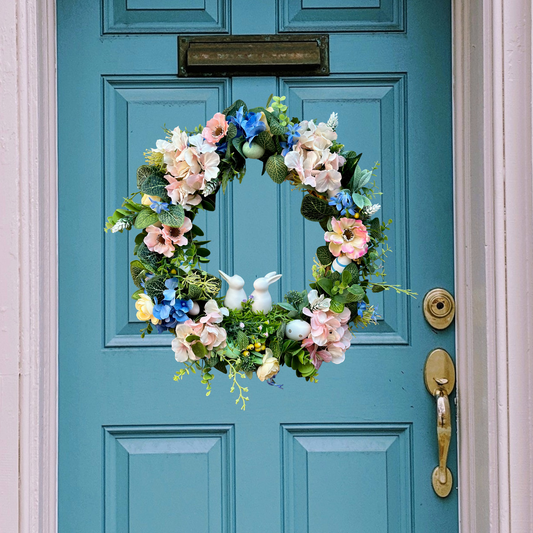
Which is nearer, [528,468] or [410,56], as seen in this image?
[528,468]

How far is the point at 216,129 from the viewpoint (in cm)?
92

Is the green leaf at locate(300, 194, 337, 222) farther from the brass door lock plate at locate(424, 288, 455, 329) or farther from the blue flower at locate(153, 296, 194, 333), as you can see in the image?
the brass door lock plate at locate(424, 288, 455, 329)

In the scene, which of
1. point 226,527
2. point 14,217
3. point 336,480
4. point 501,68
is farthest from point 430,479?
point 14,217

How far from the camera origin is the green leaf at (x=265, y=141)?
91 centimetres

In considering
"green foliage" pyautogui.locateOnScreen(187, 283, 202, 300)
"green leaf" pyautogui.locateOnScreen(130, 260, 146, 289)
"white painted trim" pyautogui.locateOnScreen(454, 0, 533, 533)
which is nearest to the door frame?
"white painted trim" pyautogui.locateOnScreen(454, 0, 533, 533)

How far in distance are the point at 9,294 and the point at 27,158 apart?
26 cm

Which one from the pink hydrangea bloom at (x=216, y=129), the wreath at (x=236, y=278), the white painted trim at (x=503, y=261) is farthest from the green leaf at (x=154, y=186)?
the white painted trim at (x=503, y=261)

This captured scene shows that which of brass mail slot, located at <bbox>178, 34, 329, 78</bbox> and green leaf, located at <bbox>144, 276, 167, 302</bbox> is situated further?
brass mail slot, located at <bbox>178, 34, 329, 78</bbox>

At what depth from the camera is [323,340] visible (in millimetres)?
923

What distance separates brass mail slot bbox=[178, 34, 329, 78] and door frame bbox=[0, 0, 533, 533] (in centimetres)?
30

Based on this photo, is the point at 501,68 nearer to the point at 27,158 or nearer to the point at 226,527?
the point at 27,158

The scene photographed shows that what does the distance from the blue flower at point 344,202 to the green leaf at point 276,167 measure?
9 cm

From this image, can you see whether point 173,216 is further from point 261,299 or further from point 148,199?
point 261,299

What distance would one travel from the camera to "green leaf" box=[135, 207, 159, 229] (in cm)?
92
